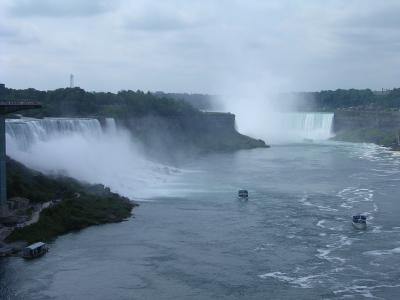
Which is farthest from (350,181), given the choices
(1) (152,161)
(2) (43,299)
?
(2) (43,299)

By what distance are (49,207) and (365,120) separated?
4552cm

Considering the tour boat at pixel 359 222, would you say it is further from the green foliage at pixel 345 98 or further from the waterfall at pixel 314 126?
the green foliage at pixel 345 98

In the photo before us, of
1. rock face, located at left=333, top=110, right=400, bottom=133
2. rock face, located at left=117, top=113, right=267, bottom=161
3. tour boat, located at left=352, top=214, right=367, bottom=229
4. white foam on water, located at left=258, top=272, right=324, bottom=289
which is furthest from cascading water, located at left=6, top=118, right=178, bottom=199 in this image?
rock face, located at left=333, top=110, right=400, bottom=133

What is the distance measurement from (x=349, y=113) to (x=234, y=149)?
18.6 meters

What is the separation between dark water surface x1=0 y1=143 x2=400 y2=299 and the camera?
41.7ft

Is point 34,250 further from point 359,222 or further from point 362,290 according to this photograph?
point 359,222

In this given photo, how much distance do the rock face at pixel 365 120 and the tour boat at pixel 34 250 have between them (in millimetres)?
46028

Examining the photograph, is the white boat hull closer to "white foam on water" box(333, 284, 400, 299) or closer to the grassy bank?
"white foam on water" box(333, 284, 400, 299)

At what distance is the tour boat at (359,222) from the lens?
58.8 feet

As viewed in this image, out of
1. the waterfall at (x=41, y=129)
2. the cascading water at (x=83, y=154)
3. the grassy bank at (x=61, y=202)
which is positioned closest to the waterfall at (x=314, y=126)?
the cascading water at (x=83, y=154)

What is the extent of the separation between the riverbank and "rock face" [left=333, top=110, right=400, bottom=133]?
4030 centimetres

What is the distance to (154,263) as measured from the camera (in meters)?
14.5

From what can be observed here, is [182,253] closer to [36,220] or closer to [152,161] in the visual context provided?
[36,220]

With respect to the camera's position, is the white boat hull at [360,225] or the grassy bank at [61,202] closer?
the grassy bank at [61,202]
